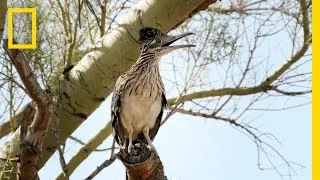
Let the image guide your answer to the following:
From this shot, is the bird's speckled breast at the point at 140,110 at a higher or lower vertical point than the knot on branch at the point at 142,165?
higher

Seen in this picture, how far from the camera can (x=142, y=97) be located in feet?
10.4

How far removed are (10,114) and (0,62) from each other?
0.97 feet

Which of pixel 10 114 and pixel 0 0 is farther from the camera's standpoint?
pixel 10 114

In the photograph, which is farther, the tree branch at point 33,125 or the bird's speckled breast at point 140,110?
the bird's speckled breast at point 140,110

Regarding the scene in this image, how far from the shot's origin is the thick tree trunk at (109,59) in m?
3.65

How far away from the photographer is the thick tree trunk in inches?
144

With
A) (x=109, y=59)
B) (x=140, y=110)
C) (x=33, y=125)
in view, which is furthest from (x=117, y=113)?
(x=33, y=125)

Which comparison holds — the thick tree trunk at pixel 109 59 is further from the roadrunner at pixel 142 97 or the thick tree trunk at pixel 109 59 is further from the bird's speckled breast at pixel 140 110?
the bird's speckled breast at pixel 140 110

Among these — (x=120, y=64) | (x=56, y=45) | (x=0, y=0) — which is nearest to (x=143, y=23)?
(x=120, y=64)

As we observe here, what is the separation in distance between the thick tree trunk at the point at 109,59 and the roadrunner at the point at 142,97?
1.32ft

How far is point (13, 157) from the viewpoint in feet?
10.7

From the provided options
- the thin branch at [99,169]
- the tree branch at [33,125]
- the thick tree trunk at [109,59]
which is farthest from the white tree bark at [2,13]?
the thick tree trunk at [109,59]

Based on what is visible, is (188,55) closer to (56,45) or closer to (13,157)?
(56,45)

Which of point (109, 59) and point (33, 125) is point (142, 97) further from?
point (33, 125)
